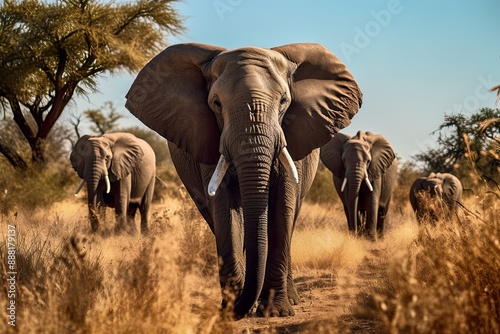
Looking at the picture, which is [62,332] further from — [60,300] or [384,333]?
[384,333]

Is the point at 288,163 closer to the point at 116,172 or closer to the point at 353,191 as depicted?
the point at 353,191

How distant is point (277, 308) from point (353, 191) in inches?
283

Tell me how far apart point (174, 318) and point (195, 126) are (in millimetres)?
2435

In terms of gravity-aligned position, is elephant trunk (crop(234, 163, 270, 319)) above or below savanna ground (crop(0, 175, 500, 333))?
above

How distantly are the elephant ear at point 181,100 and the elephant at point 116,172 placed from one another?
7.01 m

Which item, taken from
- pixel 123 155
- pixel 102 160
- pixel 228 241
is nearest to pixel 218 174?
pixel 228 241

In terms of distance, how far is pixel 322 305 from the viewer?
7.18 meters

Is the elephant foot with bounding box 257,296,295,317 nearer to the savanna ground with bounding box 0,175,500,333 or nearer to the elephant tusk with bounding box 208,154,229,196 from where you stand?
the savanna ground with bounding box 0,175,500,333

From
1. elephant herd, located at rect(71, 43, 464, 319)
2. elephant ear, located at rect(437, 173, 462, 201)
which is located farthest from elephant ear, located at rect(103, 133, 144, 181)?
elephant herd, located at rect(71, 43, 464, 319)

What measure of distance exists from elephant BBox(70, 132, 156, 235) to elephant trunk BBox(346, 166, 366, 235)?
4307 millimetres

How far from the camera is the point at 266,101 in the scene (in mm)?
5730

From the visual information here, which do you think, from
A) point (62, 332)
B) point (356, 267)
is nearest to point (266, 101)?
point (62, 332)

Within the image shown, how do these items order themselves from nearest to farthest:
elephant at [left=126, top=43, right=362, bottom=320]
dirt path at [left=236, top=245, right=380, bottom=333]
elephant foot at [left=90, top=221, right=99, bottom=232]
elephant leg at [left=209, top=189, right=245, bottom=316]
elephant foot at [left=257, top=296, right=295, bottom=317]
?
1. elephant at [left=126, top=43, right=362, bottom=320]
2. dirt path at [left=236, top=245, right=380, bottom=333]
3. elephant leg at [left=209, top=189, right=245, bottom=316]
4. elephant foot at [left=257, top=296, right=295, bottom=317]
5. elephant foot at [left=90, top=221, right=99, bottom=232]

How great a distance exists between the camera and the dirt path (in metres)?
5.73
